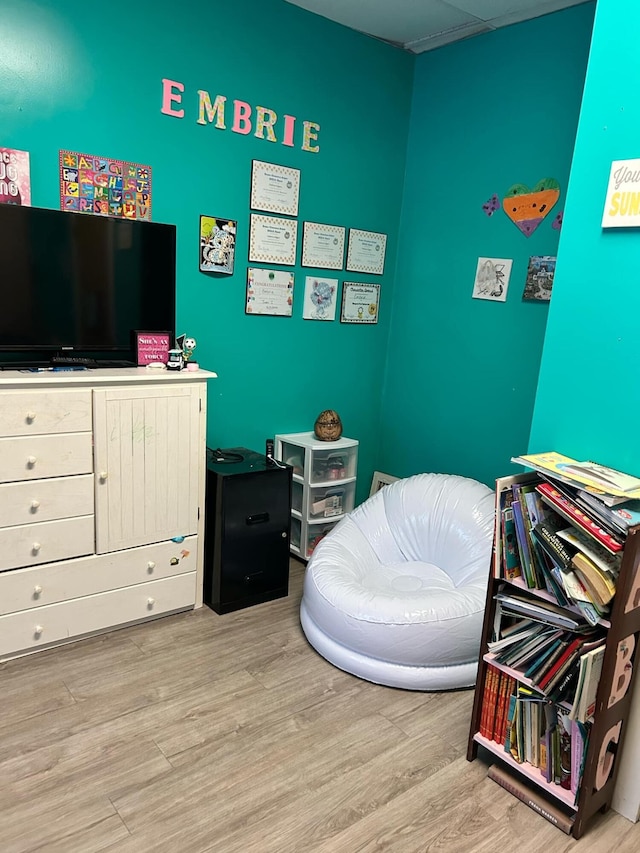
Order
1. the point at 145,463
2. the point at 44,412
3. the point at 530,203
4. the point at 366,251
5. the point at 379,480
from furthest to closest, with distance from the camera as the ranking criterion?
1. the point at 379,480
2. the point at 366,251
3. the point at 530,203
4. the point at 145,463
5. the point at 44,412

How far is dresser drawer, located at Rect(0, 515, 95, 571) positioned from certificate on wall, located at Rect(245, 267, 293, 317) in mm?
1375

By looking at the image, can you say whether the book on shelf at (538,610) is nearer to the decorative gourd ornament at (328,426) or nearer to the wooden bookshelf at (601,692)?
the wooden bookshelf at (601,692)

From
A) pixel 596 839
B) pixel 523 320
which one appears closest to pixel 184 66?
pixel 523 320

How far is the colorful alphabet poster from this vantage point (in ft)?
8.45

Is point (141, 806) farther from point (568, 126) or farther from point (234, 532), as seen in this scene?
point (568, 126)

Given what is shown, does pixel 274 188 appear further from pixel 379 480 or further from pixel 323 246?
pixel 379 480

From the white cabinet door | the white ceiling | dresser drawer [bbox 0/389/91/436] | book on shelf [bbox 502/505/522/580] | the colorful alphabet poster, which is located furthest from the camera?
the white ceiling

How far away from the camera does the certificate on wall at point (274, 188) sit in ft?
10.2

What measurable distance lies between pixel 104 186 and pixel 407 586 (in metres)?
2.12

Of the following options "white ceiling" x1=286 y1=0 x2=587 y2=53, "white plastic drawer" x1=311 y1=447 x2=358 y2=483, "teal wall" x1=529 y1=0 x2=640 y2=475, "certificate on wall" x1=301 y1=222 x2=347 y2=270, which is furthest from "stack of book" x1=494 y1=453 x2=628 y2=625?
"white ceiling" x1=286 y1=0 x2=587 y2=53

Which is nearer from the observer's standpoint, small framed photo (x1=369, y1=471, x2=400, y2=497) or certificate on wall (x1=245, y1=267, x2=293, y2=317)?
certificate on wall (x1=245, y1=267, x2=293, y2=317)

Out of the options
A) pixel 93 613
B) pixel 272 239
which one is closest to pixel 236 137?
pixel 272 239

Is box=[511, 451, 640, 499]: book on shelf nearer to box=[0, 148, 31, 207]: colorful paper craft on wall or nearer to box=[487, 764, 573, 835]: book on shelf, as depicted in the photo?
box=[487, 764, 573, 835]: book on shelf

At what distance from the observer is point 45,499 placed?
2.35 meters
